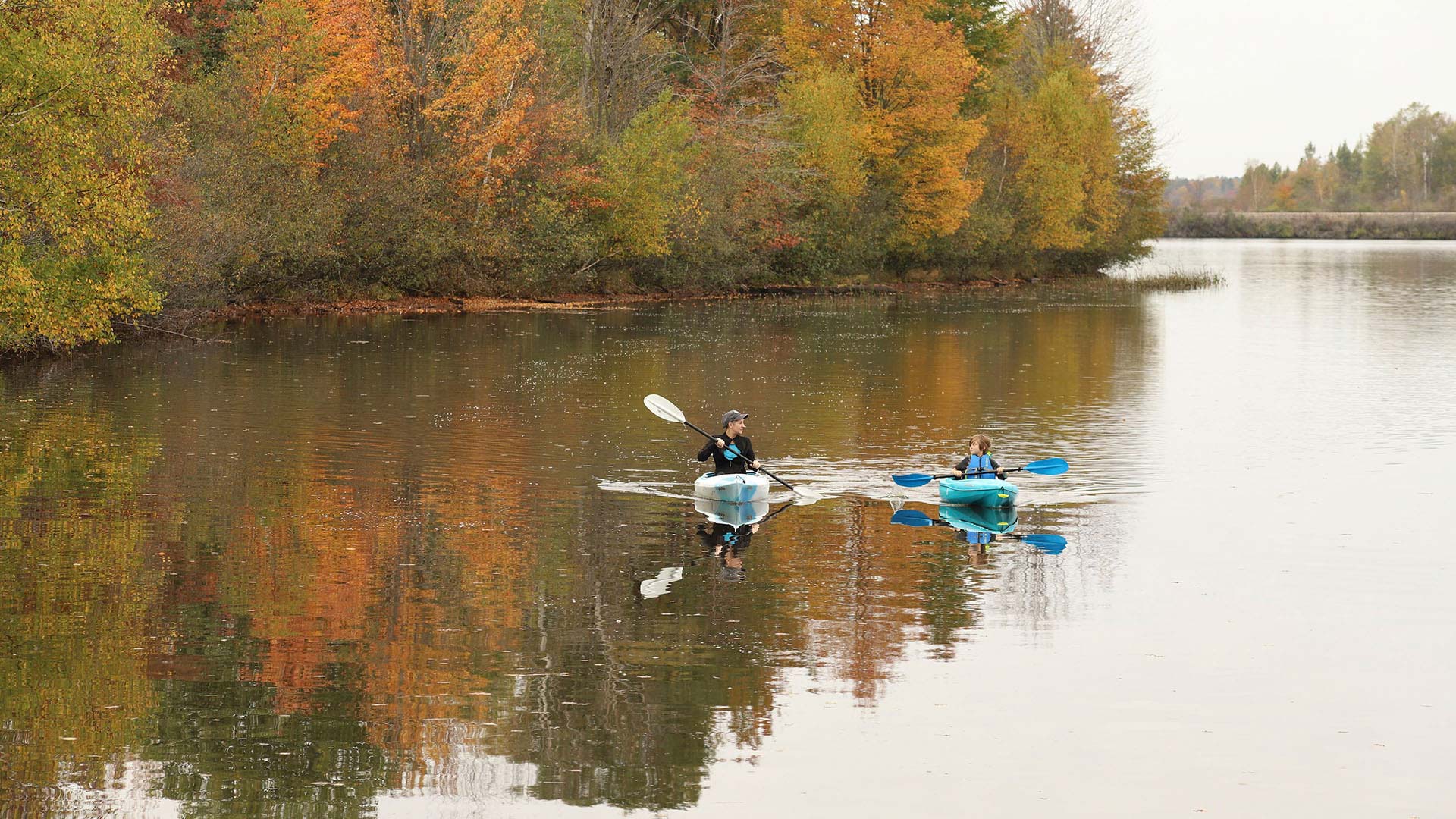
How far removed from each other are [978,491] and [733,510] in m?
3.09

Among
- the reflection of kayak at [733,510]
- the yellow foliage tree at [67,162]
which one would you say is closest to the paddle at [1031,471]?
the reflection of kayak at [733,510]

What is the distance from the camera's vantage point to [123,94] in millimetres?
31469

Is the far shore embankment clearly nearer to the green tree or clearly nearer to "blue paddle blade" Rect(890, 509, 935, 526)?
the green tree

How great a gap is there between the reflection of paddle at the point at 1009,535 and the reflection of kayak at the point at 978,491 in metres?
0.43

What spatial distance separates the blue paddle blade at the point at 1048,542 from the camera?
17.5 m

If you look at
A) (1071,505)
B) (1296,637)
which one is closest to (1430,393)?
(1071,505)

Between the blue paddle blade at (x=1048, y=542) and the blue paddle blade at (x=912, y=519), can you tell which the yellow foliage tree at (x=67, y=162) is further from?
the blue paddle blade at (x=1048, y=542)

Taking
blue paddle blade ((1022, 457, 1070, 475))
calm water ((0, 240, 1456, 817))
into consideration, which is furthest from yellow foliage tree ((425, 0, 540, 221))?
blue paddle blade ((1022, 457, 1070, 475))

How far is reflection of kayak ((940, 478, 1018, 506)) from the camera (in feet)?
65.2

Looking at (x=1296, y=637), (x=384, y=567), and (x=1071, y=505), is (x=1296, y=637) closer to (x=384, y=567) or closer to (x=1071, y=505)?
(x=1071, y=505)

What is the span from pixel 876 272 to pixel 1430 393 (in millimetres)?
45086

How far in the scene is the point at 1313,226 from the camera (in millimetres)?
197750

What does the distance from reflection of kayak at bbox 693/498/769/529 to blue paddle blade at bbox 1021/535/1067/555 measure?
3.27 meters

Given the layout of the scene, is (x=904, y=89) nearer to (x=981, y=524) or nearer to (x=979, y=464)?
(x=979, y=464)
